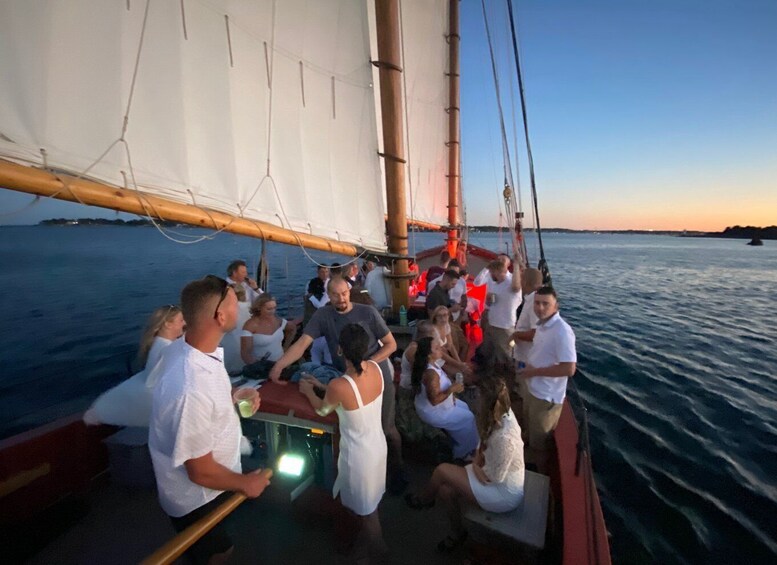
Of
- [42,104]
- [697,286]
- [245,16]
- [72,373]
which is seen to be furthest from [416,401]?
[697,286]

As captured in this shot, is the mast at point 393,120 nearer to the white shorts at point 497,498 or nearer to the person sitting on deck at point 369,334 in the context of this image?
the person sitting on deck at point 369,334

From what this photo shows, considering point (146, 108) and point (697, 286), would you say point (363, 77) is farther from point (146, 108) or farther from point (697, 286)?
point (697, 286)

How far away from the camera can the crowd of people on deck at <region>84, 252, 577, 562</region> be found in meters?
1.74

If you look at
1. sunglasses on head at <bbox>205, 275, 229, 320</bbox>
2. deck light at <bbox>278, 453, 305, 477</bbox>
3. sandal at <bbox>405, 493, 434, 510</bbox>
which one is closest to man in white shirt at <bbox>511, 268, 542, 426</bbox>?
sandal at <bbox>405, 493, 434, 510</bbox>

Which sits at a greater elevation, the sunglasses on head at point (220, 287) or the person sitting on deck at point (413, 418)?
the sunglasses on head at point (220, 287)

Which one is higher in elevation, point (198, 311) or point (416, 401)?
point (198, 311)

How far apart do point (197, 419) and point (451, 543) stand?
2396 millimetres

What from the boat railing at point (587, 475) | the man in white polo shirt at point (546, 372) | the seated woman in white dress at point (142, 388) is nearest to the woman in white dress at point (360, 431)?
the boat railing at point (587, 475)

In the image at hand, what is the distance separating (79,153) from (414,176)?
9136 mm

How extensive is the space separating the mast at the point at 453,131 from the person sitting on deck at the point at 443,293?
566 cm

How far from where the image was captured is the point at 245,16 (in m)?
3.33

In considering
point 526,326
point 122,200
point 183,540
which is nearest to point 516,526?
point 183,540

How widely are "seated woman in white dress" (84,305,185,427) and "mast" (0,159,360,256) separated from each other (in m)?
0.90

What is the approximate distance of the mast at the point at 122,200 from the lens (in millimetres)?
2033
